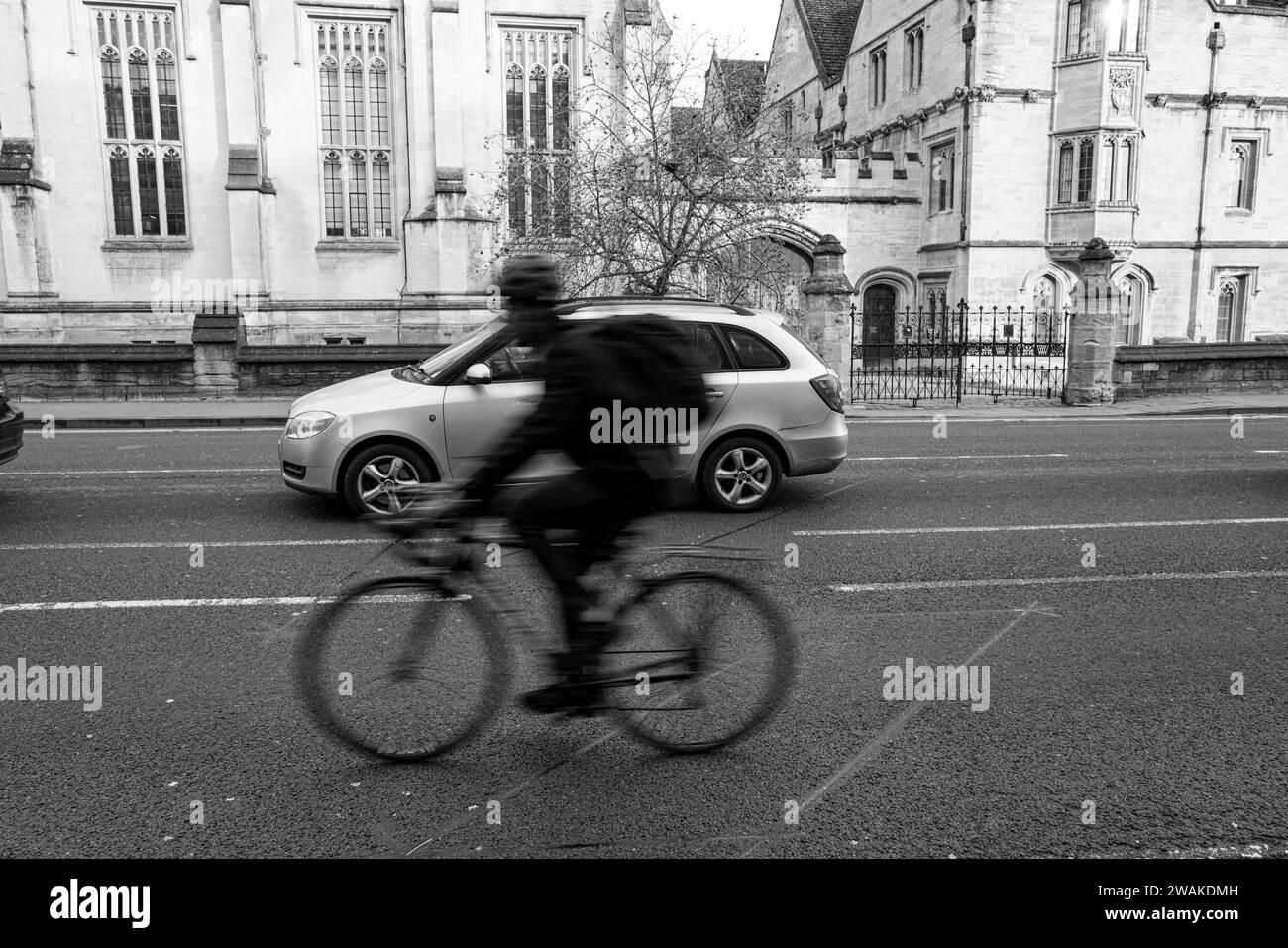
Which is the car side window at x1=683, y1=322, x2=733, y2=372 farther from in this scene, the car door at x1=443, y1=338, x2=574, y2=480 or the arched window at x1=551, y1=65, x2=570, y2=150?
the arched window at x1=551, y1=65, x2=570, y2=150

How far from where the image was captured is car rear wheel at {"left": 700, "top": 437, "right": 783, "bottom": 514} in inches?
354

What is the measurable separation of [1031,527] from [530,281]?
5.98 m

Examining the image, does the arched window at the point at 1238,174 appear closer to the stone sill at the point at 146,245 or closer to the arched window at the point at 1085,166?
the arched window at the point at 1085,166

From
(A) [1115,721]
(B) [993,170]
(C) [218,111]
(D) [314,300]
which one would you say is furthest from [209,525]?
(B) [993,170]

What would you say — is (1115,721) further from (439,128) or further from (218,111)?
(218,111)

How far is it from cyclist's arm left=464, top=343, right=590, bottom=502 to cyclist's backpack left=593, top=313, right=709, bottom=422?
5.5 inches

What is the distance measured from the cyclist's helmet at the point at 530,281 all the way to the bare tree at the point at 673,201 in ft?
48.6

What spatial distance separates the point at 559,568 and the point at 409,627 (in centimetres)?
64

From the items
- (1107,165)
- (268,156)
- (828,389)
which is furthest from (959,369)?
(268,156)

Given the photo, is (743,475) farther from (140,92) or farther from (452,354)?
(140,92)

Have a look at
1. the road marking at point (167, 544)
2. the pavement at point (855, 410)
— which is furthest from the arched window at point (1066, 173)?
the road marking at point (167, 544)

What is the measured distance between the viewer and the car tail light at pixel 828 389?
360 inches

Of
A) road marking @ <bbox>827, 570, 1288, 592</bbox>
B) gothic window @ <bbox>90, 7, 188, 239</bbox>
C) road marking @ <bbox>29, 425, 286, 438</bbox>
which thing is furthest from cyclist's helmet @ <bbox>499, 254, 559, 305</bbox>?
gothic window @ <bbox>90, 7, 188, 239</bbox>

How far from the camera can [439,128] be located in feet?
88.3
